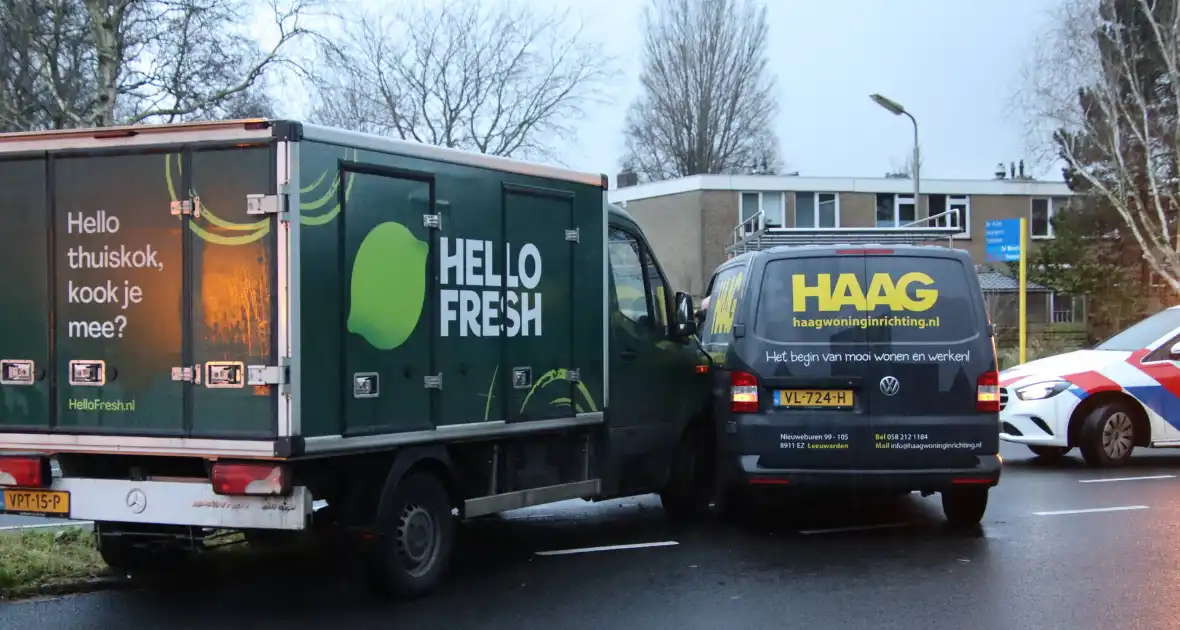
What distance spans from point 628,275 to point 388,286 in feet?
8.85

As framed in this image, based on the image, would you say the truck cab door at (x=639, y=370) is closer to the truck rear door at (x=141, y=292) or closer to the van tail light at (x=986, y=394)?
the van tail light at (x=986, y=394)

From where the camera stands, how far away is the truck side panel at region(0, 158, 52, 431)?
243 inches

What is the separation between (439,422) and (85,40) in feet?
50.4

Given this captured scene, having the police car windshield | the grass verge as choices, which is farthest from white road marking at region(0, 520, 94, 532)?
the police car windshield

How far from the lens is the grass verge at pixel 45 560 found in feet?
21.6

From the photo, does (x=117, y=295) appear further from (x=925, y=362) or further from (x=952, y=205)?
(x=952, y=205)

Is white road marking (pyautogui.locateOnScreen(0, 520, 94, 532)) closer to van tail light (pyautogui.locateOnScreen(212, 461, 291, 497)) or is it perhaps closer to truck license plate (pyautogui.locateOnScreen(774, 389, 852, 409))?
van tail light (pyautogui.locateOnScreen(212, 461, 291, 497))

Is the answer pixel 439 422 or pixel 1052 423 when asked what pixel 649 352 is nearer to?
pixel 439 422

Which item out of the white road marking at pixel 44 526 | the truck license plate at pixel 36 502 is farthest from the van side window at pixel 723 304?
the white road marking at pixel 44 526

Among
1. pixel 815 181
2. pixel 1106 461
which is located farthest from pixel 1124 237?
pixel 1106 461

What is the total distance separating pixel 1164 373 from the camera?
11.7 m

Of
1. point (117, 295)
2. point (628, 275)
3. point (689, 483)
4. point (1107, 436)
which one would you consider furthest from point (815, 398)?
point (1107, 436)

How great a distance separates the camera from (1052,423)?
38.2 ft

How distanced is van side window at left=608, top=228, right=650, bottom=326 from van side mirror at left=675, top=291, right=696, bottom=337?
1.08 ft
